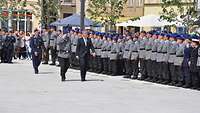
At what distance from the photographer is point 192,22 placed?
1148 inches

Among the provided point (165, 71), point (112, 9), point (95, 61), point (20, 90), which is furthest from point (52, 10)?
point (20, 90)

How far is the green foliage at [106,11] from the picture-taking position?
43.9 metres

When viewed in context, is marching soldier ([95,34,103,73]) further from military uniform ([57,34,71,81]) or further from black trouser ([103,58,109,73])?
military uniform ([57,34,71,81])

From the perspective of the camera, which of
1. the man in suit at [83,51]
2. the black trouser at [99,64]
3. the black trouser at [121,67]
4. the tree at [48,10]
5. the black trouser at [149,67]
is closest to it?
the man in suit at [83,51]

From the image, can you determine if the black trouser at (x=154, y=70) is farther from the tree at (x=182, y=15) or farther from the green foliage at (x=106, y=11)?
the green foliage at (x=106, y=11)

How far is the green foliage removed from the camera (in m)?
43.9

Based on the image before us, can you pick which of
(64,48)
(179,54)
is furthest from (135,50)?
(64,48)

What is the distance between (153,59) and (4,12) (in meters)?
29.5

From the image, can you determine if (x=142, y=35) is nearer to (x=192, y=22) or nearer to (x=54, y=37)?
(x=192, y=22)

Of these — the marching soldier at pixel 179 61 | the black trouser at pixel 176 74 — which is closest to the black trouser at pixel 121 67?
the black trouser at pixel 176 74

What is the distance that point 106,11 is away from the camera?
43.9m

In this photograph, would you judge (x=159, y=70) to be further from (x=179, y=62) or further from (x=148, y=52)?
(x=179, y=62)

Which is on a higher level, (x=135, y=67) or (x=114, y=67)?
(x=135, y=67)

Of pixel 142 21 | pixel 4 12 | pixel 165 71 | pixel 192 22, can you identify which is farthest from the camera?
pixel 4 12
